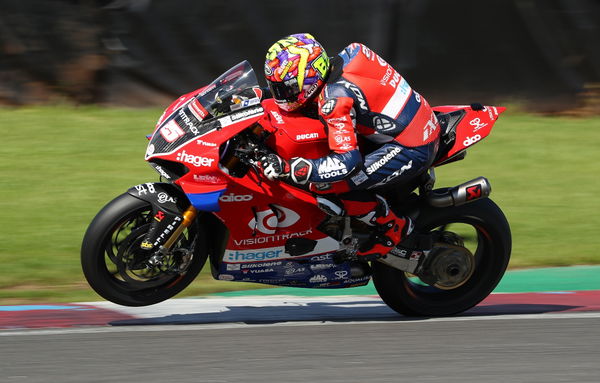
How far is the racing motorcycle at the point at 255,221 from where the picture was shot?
541 cm

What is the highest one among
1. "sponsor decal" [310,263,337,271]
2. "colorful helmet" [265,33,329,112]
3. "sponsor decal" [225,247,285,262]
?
"colorful helmet" [265,33,329,112]

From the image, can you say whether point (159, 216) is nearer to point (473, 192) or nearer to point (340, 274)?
point (340, 274)

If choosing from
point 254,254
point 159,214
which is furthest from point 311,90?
point 159,214

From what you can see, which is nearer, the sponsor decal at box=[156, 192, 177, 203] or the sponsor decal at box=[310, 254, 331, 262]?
the sponsor decal at box=[156, 192, 177, 203]

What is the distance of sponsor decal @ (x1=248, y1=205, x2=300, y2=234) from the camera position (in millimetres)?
5598

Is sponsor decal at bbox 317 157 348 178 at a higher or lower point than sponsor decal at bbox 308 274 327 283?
higher

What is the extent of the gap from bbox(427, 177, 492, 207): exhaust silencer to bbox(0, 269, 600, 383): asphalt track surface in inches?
28.3

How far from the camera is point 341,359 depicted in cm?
502

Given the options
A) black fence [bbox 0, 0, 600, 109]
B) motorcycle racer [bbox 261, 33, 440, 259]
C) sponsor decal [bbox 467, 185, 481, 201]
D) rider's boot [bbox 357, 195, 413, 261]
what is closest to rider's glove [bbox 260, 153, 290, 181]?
motorcycle racer [bbox 261, 33, 440, 259]

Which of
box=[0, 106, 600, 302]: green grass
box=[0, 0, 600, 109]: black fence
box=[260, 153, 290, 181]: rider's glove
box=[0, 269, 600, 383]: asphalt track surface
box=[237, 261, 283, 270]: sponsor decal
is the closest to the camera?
box=[0, 269, 600, 383]: asphalt track surface

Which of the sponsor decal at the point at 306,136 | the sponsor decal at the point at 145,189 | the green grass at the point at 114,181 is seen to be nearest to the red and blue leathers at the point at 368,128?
the sponsor decal at the point at 306,136

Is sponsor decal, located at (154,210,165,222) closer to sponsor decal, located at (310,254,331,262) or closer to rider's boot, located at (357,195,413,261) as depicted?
sponsor decal, located at (310,254,331,262)

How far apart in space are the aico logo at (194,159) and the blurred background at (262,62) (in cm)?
475

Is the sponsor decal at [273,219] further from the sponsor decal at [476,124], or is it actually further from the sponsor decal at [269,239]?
the sponsor decal at [476,124]
